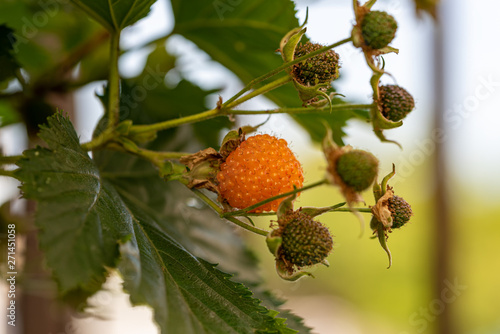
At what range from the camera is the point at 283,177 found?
32 cm

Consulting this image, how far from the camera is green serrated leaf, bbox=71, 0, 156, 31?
1.21ft

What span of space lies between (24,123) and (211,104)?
22cm

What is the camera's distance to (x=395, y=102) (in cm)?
33

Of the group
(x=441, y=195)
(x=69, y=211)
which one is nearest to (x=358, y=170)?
(x=69, y=211)

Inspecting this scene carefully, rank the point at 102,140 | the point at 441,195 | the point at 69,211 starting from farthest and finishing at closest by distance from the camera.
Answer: the point at 441,195 → the point at 102,140 → the point at 69,211

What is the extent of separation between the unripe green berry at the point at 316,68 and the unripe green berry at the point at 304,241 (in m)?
0.10

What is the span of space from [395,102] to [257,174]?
114mm

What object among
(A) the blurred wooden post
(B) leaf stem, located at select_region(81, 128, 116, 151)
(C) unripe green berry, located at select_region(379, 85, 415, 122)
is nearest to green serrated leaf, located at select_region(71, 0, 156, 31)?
(B) leaf stem, located at select_region(81, 128, 116, 151)

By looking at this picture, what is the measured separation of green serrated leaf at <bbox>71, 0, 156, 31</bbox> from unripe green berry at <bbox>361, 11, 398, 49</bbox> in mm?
173

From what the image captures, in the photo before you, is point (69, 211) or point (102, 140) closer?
point (69, 211)

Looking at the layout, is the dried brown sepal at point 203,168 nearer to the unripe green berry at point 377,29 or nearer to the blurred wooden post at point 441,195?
the unripe green berry at point 377,29

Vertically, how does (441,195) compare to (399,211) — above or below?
above

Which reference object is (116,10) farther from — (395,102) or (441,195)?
(441,195)

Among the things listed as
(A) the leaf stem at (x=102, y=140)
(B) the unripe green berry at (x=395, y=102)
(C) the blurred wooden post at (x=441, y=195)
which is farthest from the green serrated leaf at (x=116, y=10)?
(C) the blurred wooden post at (x=441, y=195)
